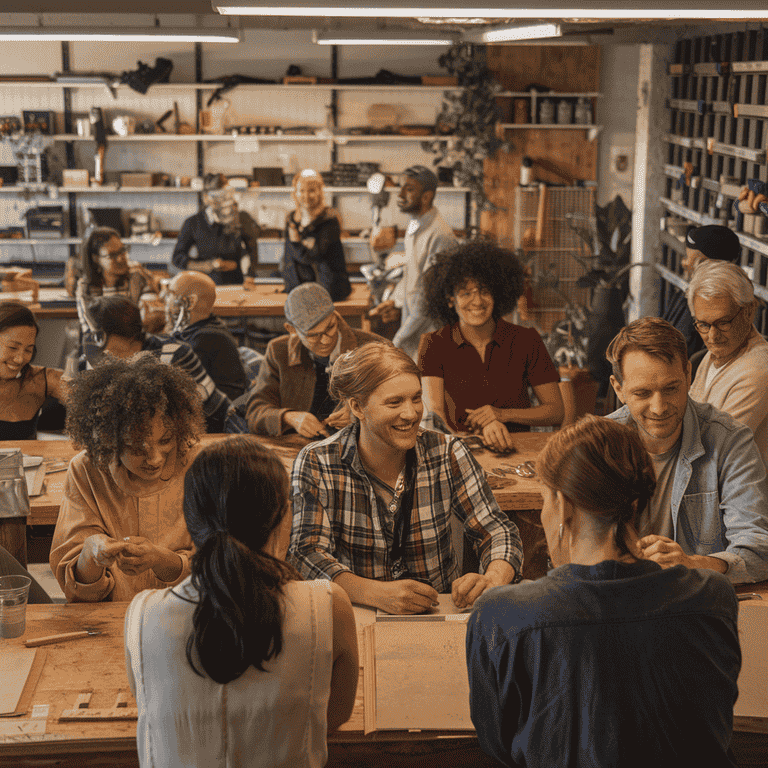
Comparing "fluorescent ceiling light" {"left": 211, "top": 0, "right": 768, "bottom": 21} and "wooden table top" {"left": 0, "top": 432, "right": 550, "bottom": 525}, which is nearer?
"fluorescent ceiling light" {"left": 211, "top": 0, "right": 768, "bottom": 21}

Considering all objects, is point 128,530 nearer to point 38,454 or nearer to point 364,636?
point 364,636

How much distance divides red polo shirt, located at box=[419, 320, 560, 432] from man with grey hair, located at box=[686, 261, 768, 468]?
797 mm

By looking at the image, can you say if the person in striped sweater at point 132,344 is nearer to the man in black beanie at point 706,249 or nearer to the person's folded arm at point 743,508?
the man in black beanie at point 706,249

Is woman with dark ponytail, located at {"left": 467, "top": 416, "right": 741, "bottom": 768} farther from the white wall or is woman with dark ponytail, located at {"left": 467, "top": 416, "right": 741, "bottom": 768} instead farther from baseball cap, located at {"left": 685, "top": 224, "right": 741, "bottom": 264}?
the white wall

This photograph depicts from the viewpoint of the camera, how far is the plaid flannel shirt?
2.36m

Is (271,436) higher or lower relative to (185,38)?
lower

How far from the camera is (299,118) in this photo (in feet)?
29.4

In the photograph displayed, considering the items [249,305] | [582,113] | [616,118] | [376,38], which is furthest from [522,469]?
[616,118]

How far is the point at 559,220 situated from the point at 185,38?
4423 millimetres

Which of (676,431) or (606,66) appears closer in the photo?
(676,431)

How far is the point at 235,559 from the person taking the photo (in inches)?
57.3

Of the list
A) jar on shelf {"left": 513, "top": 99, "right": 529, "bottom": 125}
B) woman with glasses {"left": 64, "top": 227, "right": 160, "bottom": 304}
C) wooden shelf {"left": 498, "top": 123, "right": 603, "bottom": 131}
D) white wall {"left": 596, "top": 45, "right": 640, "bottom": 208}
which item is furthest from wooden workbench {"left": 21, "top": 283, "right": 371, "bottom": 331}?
white wall {"left": 596, "top": 45, "right": 640, "bottom": 208}

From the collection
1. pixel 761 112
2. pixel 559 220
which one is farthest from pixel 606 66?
pixel 761 112

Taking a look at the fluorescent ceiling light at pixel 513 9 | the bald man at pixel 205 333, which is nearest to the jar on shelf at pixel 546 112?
the bald man at pixel 205 333
